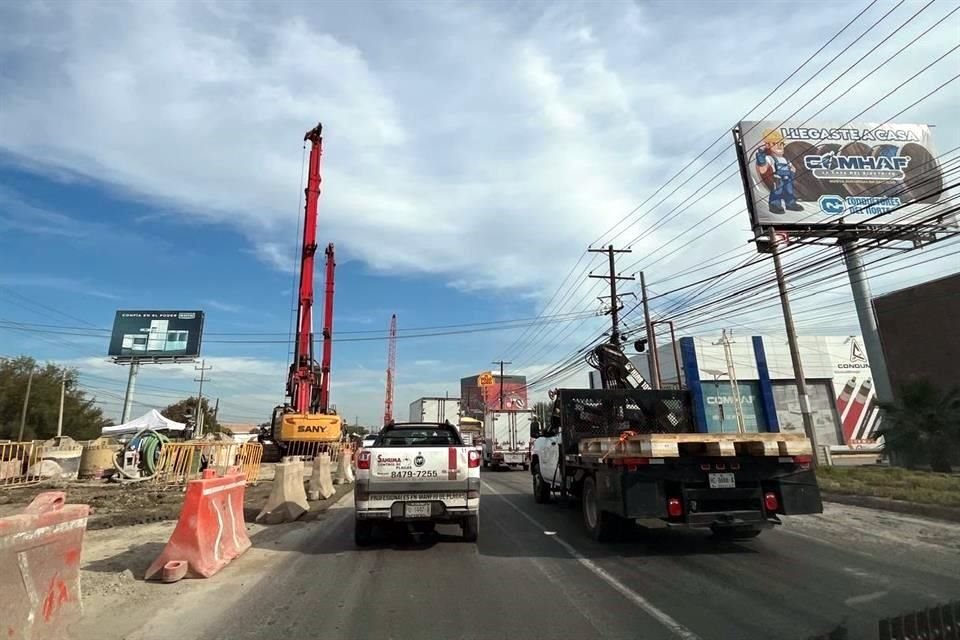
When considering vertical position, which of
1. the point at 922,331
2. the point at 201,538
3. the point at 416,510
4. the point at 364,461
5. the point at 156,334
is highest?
the point at 156,334

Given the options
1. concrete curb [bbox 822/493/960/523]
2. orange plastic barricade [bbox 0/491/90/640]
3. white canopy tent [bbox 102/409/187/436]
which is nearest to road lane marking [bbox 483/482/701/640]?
orange plastic barricade [bbox 0/491/90/640]

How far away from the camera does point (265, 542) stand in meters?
9.72

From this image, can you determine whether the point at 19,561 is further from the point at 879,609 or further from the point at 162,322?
the point at 162,322

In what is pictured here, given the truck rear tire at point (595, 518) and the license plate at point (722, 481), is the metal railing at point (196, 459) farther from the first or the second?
the license plate at point (722, 481)

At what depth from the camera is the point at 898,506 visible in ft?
39.2

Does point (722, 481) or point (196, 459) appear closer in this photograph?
point (722, 481)

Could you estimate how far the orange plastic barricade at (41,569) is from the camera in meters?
4.46

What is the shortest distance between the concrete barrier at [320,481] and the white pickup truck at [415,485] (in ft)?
25.8

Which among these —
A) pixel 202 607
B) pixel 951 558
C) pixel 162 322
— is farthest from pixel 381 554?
pixel 162 322

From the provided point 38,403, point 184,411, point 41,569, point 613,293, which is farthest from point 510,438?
point 184,411

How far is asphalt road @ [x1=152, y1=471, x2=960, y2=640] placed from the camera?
17.1 feet

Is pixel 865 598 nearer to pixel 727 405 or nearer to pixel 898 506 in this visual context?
pixel 898 506

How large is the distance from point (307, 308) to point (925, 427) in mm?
27640

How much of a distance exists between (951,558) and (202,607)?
887 centimetres
